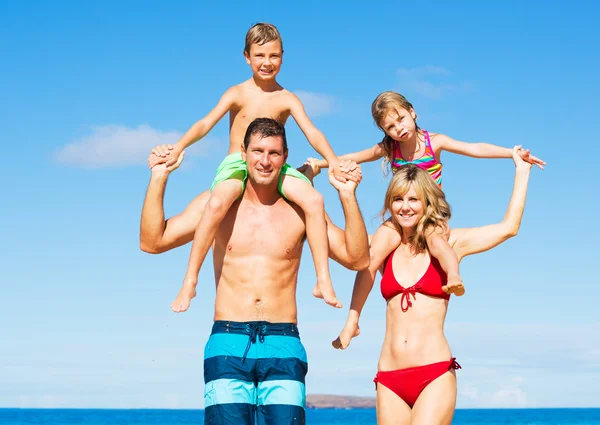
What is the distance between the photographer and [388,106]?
960cm

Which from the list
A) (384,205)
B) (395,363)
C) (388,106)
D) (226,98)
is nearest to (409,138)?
(388,106)

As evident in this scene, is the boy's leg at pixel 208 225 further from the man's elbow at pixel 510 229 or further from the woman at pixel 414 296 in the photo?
the man's elbow at pixel 510 229

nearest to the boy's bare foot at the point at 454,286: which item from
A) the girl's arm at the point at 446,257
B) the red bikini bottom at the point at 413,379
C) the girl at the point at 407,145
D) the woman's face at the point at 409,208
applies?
the girl's arm at the point at 446,257

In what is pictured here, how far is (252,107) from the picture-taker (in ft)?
31.0

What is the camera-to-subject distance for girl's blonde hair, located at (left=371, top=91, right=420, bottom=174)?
9.60 metres

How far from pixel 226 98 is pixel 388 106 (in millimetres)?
1723

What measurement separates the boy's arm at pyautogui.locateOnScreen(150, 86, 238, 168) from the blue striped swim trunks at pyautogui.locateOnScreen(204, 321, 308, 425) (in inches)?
67.1

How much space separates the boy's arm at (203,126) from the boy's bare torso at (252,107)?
0.07 meters

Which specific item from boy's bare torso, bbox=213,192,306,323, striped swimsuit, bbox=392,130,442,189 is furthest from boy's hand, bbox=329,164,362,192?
striped swimsuit, bbox=392,130,442,189

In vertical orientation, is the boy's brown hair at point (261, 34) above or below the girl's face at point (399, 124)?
above

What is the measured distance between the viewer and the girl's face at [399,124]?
31.4 feet

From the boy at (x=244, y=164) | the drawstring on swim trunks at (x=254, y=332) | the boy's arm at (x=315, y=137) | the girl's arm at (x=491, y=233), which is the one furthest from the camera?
the girl's arm at (x=491, y=233)

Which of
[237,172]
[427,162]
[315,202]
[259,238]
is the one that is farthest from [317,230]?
[427,162]

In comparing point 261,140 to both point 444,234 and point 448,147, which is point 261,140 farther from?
point 448,147
